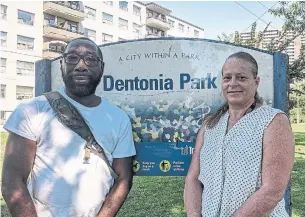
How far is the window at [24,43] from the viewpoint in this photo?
2597 cm

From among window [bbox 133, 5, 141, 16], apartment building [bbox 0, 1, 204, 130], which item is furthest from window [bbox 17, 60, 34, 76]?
window [bbox 133, 5, 141, 16]

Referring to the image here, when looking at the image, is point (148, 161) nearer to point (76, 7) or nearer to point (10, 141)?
point (10, 141)

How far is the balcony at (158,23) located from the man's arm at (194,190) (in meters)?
36.5

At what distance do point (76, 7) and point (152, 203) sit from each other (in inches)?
1106

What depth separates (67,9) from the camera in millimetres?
28531

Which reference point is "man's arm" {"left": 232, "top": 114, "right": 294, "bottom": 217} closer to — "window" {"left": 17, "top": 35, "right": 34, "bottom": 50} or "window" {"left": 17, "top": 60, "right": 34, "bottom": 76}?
"window" {"left": 17, "top": 60, "right": 34, "bottom": 76}

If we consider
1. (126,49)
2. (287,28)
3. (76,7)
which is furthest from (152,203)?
(76,7)

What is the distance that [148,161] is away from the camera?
2.74 meters

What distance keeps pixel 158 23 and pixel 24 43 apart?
1647 centimetres

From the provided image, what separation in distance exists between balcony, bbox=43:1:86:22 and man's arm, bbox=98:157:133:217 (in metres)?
27.6

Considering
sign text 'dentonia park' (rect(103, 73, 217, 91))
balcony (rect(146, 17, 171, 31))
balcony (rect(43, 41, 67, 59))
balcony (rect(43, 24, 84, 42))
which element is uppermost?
balcony (rect(146, 17, 171, 31))

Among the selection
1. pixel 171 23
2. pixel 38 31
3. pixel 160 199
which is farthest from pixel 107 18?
pixel 160 199

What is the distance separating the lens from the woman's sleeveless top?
1.81 m

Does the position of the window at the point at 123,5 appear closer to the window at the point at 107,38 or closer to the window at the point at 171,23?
the window at the point at 107,38
